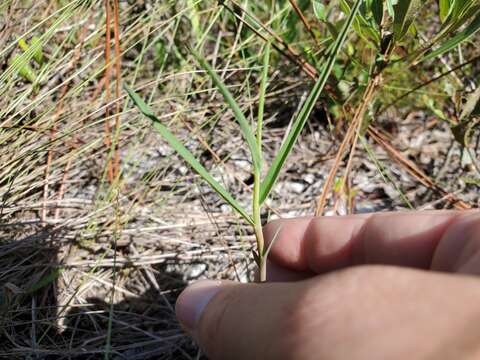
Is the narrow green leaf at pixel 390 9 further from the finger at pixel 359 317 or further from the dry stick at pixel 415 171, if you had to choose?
the finger at pixel 359 317

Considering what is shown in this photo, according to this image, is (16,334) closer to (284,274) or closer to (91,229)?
(91,229)

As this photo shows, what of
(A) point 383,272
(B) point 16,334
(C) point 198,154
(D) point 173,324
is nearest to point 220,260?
(D) point 173,324

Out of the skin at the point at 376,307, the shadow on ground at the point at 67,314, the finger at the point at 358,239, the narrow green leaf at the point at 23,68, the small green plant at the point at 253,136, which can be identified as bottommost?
the shadow on ground at the point at 67,314

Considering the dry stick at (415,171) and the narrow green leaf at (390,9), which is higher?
the narrow green leaf at (390,9)

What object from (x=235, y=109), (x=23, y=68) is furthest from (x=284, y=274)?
(x=23, y=68)

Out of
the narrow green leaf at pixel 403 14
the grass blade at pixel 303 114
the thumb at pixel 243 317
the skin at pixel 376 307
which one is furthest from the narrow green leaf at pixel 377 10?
the thumb at pixel 243 317

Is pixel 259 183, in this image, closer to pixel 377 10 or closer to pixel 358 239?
pixel 358 239

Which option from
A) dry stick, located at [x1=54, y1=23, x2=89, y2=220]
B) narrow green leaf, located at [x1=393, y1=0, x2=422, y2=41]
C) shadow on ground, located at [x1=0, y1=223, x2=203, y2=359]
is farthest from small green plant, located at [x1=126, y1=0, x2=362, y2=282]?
dry stick, located at [x1=54, y1=23, x2=89, y2=220]
